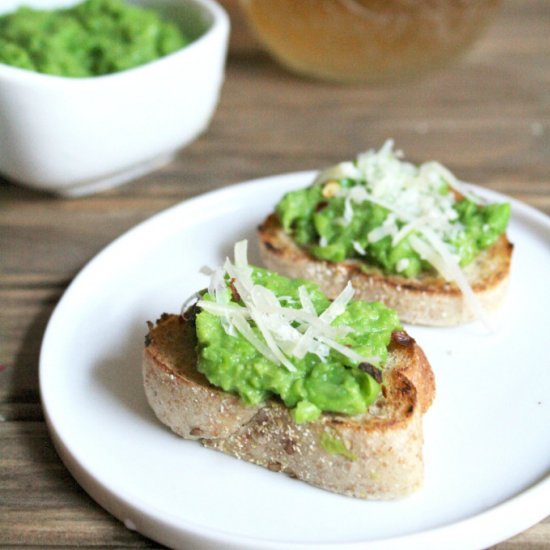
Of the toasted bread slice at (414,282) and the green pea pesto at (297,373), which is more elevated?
the green pea pesto at (297,373)

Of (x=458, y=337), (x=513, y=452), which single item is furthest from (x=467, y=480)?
(x=458, y=337)

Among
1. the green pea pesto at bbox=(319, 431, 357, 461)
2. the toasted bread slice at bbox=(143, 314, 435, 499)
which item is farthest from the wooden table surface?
the green pea pesto at bbox=(319, 431, 357, 461)

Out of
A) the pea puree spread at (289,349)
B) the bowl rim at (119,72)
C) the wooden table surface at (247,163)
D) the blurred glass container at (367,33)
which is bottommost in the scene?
the wooden table surface at (247,163)

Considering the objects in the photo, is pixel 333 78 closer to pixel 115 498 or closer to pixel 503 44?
pixel 503 44

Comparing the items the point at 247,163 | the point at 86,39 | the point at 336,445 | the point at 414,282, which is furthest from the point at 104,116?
the point at 336,445

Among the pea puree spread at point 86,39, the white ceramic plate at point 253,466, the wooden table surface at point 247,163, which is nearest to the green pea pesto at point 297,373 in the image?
the white ceramic plate at point 253,466

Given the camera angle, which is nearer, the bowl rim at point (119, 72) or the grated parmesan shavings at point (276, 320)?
the grated parmesan shavings at point (276, 320)

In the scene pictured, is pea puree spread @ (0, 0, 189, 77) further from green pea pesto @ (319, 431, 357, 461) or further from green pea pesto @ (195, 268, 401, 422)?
green pea pesto @ (319, 431, 357, 461)

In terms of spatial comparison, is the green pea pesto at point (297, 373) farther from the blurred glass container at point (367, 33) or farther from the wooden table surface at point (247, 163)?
the blurred glass container at point (367, 33)
